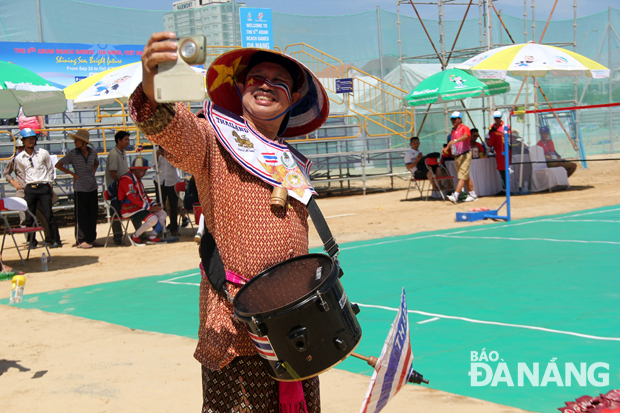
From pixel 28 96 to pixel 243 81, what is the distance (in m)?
7.28

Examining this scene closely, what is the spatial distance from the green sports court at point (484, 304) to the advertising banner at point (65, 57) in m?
10.9

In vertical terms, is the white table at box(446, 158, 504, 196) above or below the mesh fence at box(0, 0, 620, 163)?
below

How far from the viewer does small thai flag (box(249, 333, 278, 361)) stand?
2.09m

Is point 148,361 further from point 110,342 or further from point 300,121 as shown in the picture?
point 300,121

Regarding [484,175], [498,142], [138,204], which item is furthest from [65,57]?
[498,142]

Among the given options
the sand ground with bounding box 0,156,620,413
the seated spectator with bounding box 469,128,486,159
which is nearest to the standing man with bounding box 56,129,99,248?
the sand ground with bounding box 0,156,620,413

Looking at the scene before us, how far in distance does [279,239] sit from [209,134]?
1.45ft

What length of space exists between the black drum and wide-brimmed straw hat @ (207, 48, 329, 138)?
0.70m

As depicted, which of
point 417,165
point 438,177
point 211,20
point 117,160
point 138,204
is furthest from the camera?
point 211,20

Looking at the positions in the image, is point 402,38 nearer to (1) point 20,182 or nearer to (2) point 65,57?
(2) point 65,57

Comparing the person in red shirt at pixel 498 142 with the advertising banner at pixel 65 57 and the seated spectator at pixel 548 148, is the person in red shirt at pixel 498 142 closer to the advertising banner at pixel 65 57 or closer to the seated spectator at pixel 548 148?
the seated spectator at pixel 548 148

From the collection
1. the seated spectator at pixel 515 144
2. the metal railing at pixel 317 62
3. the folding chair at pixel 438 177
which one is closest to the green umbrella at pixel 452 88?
the seated spectator at pixel 515 144

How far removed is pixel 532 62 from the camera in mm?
14820

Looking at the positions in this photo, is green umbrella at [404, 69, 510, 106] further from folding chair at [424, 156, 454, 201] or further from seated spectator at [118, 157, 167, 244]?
seated spectator at [118, 157, 167, 244]
